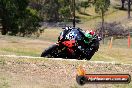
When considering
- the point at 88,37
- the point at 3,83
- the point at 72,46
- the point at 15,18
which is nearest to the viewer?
the point at 3,83

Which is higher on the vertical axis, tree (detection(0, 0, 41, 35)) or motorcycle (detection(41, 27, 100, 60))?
motorcycle (detection(41, 27, 100, 60))

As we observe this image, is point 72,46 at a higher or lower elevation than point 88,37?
lower

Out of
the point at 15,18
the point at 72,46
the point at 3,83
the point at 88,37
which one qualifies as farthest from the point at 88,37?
the point at 15,18

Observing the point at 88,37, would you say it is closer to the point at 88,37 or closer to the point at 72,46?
the point at 88,37

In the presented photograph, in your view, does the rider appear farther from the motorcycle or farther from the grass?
the grass

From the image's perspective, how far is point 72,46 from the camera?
17.9 m

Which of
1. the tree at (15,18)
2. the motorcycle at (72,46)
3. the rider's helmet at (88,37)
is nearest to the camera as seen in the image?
the motorcycle at (72,46)

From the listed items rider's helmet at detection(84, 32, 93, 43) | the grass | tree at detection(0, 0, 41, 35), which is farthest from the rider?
tree at detection(0, 0, 41, 35)

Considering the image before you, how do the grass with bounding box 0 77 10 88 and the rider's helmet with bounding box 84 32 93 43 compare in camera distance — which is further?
the rider's helmet with bounding box 84 32 93 43

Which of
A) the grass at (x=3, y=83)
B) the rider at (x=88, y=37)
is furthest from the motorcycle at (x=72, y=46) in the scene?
the grass at (x=3, y=83)

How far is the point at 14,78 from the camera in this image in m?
12.4

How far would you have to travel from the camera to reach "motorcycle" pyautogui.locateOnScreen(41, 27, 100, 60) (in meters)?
17.5

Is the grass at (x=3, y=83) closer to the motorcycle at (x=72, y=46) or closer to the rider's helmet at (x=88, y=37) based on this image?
the motorcycle at (x=72, y=46)

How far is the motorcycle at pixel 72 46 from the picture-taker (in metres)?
17.5
